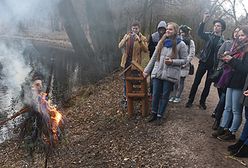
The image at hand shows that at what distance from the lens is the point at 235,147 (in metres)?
5.00

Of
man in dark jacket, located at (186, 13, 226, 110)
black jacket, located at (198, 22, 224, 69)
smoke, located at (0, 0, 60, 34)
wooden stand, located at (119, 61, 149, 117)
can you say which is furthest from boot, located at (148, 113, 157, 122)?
smoke, located at (0, 0, 60, 34)

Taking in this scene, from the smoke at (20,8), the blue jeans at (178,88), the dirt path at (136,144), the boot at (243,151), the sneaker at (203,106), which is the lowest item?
the dirt path at (136,144)

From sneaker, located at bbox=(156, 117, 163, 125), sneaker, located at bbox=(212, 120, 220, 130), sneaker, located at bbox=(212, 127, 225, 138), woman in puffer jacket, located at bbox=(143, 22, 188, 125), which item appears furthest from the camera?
sneaker, located at bbox=(156, 117, 163, 125)

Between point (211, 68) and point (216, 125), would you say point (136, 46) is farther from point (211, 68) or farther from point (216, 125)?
point (216, 125)

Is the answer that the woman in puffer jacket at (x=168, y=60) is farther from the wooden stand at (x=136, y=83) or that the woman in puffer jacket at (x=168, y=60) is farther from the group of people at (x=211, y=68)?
the wooden stand at (x=136, y=83)

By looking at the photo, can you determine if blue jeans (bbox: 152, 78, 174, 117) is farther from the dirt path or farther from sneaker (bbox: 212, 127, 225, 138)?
sneaker (bbox: 212, 127, 225, 138)

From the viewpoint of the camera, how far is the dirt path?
5.20 meters

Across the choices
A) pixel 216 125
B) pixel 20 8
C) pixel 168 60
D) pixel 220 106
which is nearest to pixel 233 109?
pixel 220 106

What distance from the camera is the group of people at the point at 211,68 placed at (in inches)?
193

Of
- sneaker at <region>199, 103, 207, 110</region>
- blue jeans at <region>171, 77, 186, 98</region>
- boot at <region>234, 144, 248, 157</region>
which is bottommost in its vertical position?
boot at <region>234, 144, 248, 157</region>

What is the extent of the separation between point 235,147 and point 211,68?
2.06 meters

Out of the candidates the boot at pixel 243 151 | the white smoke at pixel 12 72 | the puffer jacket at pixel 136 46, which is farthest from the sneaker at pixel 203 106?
the white smoke at pixel 12 72

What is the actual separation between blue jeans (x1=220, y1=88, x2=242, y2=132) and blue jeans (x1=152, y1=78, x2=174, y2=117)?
3.85 feet

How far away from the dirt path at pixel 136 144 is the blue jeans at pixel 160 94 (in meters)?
0.40
